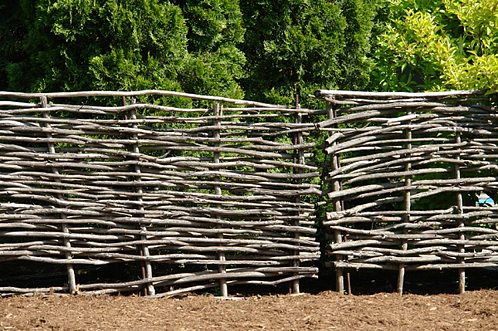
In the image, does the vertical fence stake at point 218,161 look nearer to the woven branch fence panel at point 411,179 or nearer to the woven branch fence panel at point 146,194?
the woven branch fence panel at point 146,194

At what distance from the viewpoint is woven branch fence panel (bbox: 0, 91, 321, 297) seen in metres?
4.17

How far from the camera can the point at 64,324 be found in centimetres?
355

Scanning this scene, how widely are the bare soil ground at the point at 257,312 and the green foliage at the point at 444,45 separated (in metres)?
2.13

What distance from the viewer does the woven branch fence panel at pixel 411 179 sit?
14.6 feet

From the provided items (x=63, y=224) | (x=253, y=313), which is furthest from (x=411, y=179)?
(x=63, y=224)

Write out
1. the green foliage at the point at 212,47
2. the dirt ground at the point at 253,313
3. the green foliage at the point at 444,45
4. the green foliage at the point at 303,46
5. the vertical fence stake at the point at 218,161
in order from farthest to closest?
the green foliage at the point at 303,46 → the green foliage at the point at 212,47 → the green foliage at the point at 444,45 → the vertical fence stake at the point at 218,161 → the dirt ground at the point at 253,313

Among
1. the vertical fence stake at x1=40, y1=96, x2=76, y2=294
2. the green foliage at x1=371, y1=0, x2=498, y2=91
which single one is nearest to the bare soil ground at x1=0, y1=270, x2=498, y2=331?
the vertical fence stake at x1=40, y1=96, x2=76, y2=294

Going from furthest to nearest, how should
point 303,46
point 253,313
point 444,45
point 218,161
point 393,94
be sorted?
point 303,46, point 444,45, point 393,94, point 218,161, point 253,313

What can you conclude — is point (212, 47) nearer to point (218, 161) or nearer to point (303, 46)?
point (303, 46)

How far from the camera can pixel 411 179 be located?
4.71m

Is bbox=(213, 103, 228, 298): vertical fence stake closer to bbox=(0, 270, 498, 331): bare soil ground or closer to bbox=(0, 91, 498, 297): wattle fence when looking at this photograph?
bbox=(0, 91, 498, 297): wattle fence

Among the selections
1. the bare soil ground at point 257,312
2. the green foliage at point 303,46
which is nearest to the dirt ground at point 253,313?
the bare soil ground at point 257,312

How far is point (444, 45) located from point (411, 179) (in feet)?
A: 4.71

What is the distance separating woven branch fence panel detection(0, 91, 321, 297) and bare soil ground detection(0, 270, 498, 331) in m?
0.20
